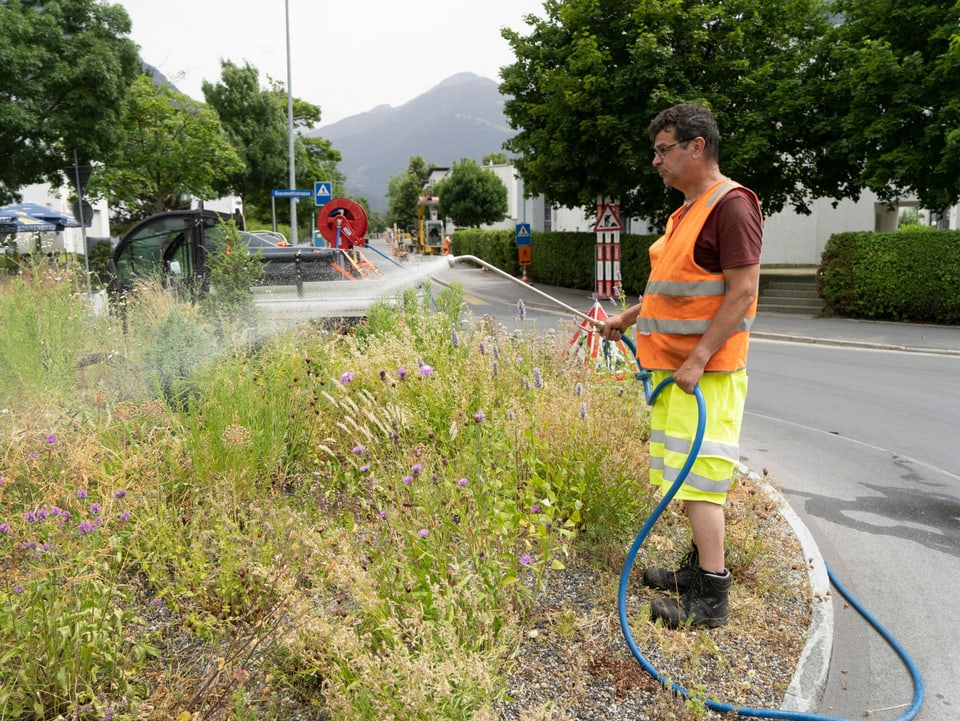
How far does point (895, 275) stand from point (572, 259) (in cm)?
1187

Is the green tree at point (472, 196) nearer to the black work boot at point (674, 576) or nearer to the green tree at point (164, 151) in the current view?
the green tree at point (164, 151)

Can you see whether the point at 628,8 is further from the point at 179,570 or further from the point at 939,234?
the point at 179,570

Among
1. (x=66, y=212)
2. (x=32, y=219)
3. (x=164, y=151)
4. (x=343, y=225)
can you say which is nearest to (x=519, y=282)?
(x=343, y=225)

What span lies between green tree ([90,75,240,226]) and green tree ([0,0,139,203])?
513 centimetres

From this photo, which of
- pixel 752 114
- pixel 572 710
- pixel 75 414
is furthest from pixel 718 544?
pixel 752 114

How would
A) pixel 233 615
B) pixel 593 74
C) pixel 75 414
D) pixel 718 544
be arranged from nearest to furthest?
pixel 233 615 < pixel 718 544 < pixel 75 414 < pixel 593 74

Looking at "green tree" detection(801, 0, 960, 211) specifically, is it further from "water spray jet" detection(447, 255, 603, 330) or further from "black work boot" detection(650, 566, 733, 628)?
"black work boot" detection(650, 566, 733, 628)

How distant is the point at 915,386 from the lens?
A: 8977 mm

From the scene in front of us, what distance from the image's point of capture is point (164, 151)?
94.9 ft

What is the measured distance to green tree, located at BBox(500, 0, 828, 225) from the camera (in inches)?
715

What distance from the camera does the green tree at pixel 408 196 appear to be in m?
106

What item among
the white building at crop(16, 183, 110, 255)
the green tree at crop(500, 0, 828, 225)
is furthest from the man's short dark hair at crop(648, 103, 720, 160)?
the white building at crop(16, 183, 110, 255)

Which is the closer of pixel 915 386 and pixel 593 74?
pixel 915 386

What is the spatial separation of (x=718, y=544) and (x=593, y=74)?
18.3m
